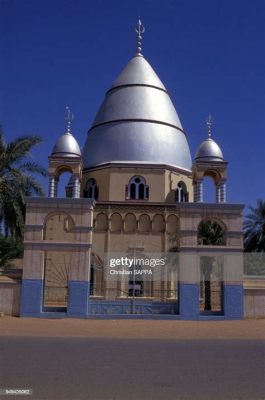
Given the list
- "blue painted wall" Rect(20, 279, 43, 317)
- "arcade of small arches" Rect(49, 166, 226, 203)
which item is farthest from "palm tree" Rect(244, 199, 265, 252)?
"blue painted wall" Rect(20, 279, 43, 317)

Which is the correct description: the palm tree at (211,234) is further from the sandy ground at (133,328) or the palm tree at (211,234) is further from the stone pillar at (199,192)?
the sandy ground at (133,328)

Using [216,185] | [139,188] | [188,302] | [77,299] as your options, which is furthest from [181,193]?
[77,299]

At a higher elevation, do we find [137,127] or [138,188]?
[137,127]

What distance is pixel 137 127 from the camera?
31.8 m

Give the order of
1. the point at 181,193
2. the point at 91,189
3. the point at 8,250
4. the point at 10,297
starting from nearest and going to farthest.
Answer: the point at 10,297
the point at 181,193
the point at 91,189
the point at 8,250

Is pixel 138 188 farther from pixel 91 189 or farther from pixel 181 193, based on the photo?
pixel 91 189

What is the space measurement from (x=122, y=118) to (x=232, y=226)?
43.9ft

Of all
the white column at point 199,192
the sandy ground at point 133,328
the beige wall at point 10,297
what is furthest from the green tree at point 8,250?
the sandy ground at point 133,328

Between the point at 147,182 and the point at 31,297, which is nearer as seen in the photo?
the point at 31,297

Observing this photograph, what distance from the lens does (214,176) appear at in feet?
91.3

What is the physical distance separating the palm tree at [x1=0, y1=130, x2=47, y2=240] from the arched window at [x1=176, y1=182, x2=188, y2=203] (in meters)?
10.1

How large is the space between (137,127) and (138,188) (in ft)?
13.4

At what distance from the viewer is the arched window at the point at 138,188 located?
3080 cm

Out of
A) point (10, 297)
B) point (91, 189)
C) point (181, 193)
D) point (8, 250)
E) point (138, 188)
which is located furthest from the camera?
point (8, 250)
